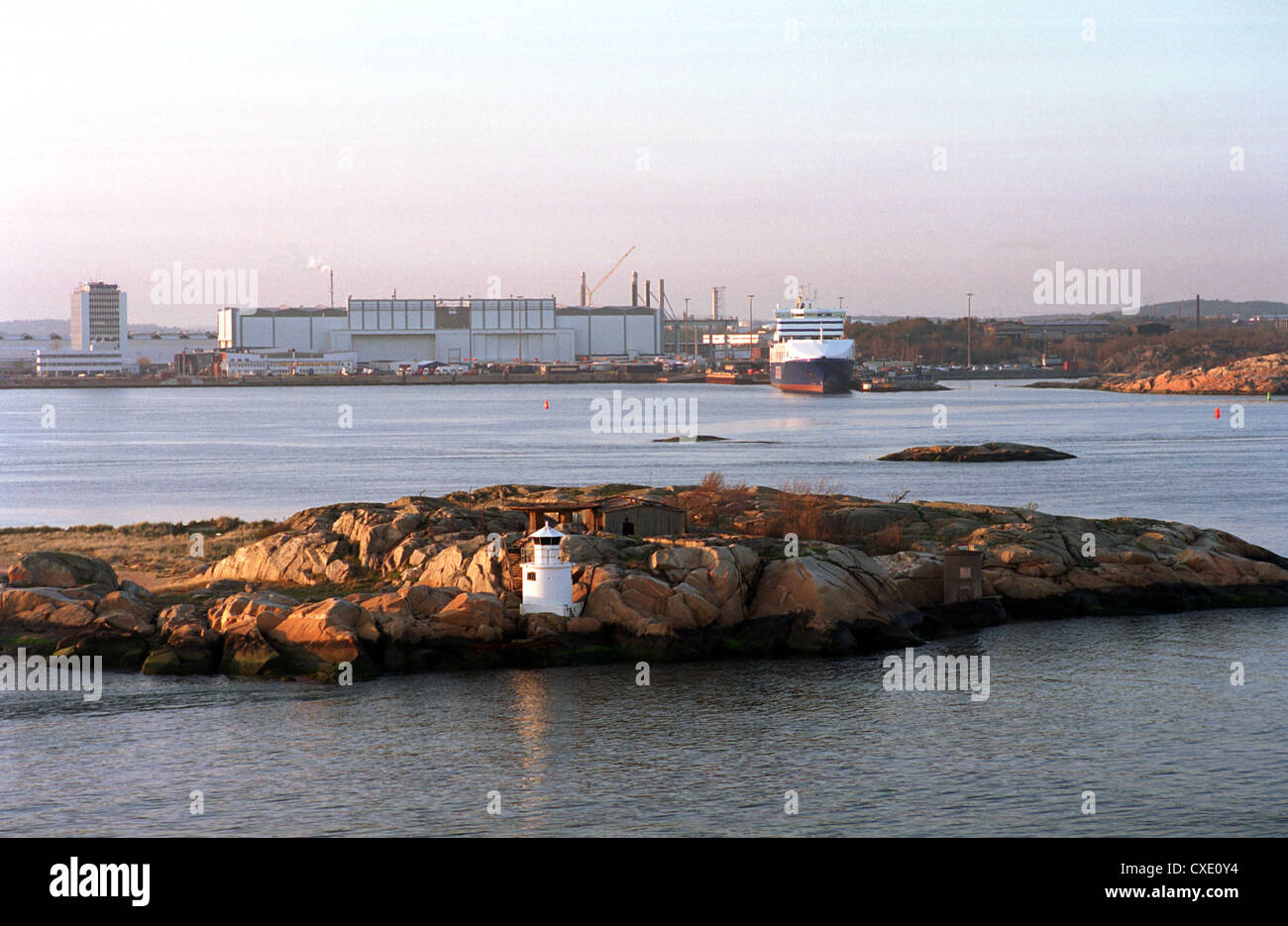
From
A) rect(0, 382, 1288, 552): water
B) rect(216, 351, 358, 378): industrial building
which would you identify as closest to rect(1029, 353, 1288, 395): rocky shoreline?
rect(0, 382, 1288, 552): water

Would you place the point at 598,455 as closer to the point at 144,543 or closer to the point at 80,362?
the point at 144,543

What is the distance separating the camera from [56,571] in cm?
2612

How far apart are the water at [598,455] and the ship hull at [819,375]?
8202 mm

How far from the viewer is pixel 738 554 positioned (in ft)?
84.9

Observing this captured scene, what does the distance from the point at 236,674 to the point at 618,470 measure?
36112mm

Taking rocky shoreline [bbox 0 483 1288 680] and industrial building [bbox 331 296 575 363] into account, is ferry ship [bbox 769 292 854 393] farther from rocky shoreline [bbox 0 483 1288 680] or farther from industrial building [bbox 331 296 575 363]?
rocky shoreline [bbox 0 483 1288 680]

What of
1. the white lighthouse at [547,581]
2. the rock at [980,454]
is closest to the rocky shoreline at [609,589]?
the white lighthouse at [547,581]

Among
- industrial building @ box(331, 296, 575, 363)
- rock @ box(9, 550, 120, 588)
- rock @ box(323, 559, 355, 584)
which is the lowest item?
rock @ box(323, 559, 355, 584)

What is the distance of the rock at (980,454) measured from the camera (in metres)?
62.8

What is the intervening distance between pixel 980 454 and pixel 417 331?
138542mm

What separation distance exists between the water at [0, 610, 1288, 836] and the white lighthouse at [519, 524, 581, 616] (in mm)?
1536

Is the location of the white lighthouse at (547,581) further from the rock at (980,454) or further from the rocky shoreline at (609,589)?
the rock at (980,454)

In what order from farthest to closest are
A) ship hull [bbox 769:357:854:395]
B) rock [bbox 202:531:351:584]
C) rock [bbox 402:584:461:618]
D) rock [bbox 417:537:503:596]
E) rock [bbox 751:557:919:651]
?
ship hull [bbox 769:357:854:395] → rock [bbox 202:531:351:584] → rock [bbox 417:537:503:596] → rock [bbox 751:557:919:651] → rock [bbox 402:584:461:618]

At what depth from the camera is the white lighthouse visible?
79.7 feet
